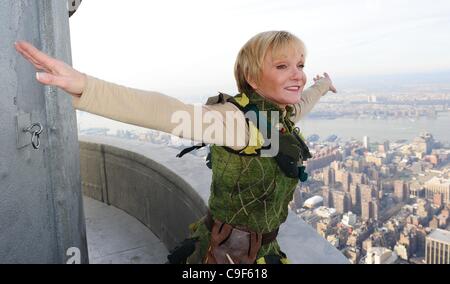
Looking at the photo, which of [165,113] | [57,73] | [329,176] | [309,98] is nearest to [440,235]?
[329,176]

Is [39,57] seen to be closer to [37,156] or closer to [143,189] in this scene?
[37,156]

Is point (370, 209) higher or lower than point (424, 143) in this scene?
lower

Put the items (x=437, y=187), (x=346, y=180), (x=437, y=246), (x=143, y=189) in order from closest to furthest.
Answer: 1. (x=437, y=246)
2. (x=143, y=189)
3. (x=437, y=187)
4. (x=346, y=180)

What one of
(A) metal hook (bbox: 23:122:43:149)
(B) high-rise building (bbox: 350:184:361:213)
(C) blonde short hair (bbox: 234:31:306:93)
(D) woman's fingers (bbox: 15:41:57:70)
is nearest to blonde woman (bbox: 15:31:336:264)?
(C) blonde short hair (bbox: 234:31:306:93)

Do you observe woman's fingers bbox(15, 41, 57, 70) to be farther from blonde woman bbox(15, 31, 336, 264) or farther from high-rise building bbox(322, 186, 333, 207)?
high-rise building bbox(322, 186, 333, 207)

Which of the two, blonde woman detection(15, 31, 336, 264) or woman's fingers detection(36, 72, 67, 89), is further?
blonde woman detection(15, 31, 336, 264)

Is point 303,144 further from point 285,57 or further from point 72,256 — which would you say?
point 72,256

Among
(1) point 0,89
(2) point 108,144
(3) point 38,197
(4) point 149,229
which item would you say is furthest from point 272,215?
(2) point 108,144
